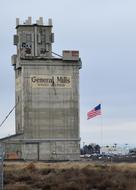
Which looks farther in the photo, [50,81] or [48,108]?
[50,81]

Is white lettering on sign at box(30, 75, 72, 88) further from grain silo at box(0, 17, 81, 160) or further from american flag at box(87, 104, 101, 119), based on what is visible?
american flag at box(87, 104, 101, 119)

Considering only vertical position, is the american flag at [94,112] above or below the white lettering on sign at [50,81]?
below

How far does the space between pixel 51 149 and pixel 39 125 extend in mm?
4312

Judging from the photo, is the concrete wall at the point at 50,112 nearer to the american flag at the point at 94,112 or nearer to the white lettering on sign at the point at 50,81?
the white lettering on sign at the point at 50,81

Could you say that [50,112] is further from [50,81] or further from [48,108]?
[50,81]

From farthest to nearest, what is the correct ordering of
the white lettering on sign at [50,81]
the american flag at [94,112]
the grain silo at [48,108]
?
the white lettering on sign at [50,81] → the grain silo at [48,108] → the american flag at [94,112]

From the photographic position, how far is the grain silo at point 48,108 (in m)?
105

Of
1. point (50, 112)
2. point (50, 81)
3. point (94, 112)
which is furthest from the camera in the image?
point (50, 81)

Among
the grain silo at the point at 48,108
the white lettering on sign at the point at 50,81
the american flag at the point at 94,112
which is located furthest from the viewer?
the white lettering on sign at the point at 50,81

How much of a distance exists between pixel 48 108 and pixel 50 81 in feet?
14.0

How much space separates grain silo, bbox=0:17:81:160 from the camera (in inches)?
4129

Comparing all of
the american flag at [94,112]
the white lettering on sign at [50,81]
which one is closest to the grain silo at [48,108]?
the white lettering on sign at [50,81]

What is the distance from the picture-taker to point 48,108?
105 metres

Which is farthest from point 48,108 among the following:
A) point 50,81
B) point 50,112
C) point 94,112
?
point 94,112
